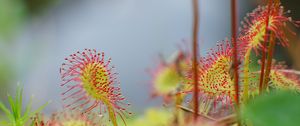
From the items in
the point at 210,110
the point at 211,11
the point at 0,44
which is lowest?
the point at 210,110

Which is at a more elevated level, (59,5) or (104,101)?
(59,5)

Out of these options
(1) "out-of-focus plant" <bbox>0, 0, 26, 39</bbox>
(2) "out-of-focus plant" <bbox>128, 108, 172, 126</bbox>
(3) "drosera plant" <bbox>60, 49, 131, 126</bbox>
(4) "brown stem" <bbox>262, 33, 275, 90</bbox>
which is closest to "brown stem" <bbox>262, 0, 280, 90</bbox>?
(4) "brown stem" <bbox>262, 33, 275, 90</bbox>

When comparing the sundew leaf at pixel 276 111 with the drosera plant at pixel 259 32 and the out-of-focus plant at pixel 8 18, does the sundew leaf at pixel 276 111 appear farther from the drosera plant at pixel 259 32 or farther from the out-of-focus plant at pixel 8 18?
the out-of-focus plant at pixel 8 18

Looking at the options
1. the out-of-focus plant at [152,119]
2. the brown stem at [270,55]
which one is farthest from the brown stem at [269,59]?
the out-of-focus plant at [152,119]

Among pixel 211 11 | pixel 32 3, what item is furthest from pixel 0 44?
pixel 211 11

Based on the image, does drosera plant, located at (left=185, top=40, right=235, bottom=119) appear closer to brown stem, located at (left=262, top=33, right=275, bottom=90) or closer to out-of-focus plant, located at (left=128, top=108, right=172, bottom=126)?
brown stem, located at (left=262, top=33, right=275, bottom=90)

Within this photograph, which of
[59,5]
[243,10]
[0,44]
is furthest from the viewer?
[59,5]

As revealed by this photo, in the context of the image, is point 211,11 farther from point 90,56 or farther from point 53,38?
point 90,56

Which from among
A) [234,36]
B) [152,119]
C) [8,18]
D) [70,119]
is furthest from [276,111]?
[8,18]

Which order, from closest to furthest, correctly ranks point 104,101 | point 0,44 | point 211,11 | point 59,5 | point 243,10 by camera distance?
point 104,101, point 243,10, point 0,44, point 211,11, point 59,5

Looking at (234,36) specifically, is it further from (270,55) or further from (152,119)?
(152,119)
